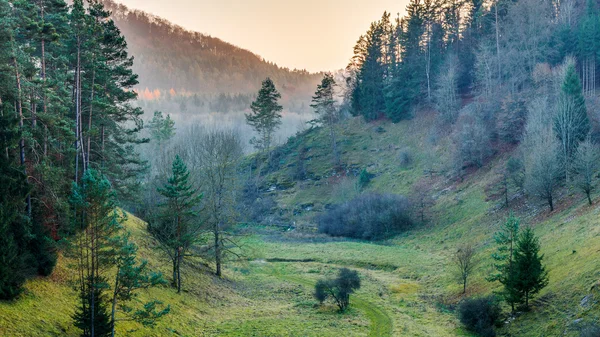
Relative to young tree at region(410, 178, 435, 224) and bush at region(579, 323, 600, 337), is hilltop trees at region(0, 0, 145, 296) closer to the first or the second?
bush at region(579, 323, 600, 337)

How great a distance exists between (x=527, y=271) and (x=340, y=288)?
40.6 feet

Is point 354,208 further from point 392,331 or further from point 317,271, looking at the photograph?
point 392,331

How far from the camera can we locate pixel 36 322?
58.0ft

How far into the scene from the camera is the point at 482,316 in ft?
84.0

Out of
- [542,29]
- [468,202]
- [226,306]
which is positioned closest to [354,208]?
[468,202]

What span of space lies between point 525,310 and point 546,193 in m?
23.5

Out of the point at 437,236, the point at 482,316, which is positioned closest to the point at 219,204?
the point at 482,316

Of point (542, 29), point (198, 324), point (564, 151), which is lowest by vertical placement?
point (198, 324)

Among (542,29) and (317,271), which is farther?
(542,29)

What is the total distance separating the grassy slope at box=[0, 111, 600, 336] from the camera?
72.1ft

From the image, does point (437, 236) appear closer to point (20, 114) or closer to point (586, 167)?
point (586, 167)

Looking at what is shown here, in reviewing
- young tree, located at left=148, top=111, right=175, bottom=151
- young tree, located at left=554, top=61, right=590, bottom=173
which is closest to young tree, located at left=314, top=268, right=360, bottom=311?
young tree, located at left=554, top=61, right=590, bottom=173

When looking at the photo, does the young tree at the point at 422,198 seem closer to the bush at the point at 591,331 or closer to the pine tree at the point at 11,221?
the bush at the point at 591,331

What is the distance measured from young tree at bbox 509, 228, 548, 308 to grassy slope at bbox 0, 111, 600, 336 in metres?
1.01
